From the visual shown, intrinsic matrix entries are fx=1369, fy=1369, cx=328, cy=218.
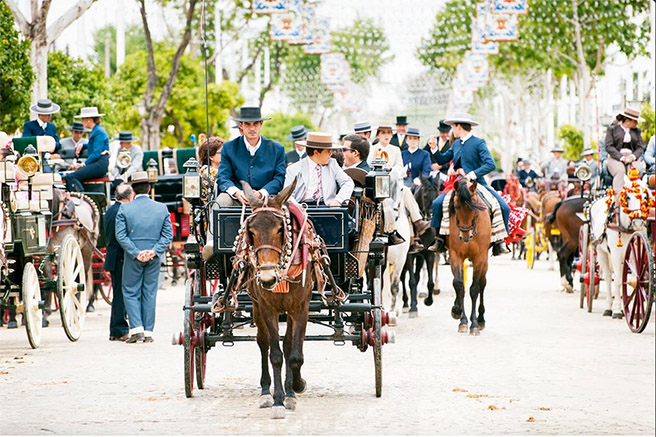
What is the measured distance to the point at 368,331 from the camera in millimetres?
11305

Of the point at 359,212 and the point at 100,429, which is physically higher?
the point at 359,212

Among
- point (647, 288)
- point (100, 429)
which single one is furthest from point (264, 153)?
point (647, 288)

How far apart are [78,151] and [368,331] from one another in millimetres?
10593

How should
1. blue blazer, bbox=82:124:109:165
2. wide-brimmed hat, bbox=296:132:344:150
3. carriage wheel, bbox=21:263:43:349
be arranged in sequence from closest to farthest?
1. wide-brimmed hat, bbox=296:132:344:150
2. carriage wheel, bbox=21:263:43:349
3. blue blazer, bbox=82:124:109:165

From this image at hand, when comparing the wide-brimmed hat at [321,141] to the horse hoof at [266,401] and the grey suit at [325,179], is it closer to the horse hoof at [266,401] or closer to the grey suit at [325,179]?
the grey suit at [325,179]

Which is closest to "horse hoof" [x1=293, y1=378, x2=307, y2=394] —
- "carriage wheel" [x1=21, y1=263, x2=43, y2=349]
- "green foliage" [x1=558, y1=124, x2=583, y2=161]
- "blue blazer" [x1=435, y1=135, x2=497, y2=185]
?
"carriage wheel" [x1=21, y1=263, x2=43, y2=349]

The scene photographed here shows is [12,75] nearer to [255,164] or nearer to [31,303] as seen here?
[31,303]

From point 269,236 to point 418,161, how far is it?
10419 mm

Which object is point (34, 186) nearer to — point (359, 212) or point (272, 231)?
point (359, 212)

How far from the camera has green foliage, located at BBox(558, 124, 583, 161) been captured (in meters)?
56.6

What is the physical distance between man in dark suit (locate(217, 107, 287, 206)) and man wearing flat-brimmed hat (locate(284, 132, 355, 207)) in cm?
24

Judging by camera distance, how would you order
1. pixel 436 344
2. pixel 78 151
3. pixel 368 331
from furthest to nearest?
pixel 78 151
pixel 436 344
pixel 368 331

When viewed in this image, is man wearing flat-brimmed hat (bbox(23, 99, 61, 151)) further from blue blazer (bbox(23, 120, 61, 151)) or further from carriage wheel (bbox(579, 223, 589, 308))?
carriage wheel (bbox(579, 223, 589, 308))

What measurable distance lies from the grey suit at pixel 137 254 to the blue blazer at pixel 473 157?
3.83 metres
